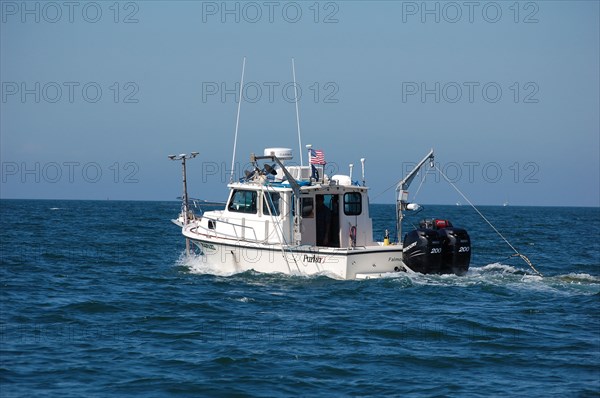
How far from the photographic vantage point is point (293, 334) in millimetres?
14859

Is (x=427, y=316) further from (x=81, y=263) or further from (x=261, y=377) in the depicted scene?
(x=81, y=263)

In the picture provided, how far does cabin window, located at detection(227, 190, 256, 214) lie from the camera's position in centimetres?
2208

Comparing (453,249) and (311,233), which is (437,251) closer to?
(453,249)

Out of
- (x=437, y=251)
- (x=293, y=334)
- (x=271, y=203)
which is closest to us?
(x=293, y=334)

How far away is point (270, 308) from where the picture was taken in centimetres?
1727

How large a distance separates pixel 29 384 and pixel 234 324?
4916 millimetres

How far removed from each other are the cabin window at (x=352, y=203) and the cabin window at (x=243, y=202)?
8.04ft

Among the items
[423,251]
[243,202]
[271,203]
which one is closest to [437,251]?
[423,251]

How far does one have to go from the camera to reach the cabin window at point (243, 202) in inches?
869

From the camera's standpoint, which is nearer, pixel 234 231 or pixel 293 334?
pixel 293 334

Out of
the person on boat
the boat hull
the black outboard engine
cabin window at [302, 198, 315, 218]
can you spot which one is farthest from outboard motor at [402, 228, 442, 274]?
cabin window at [302, 198, 315, 218]

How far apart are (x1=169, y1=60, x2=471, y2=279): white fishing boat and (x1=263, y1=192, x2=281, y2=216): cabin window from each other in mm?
10

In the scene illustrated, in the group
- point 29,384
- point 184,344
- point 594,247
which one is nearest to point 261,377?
point 184,344

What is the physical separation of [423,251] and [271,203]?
4211 mm
